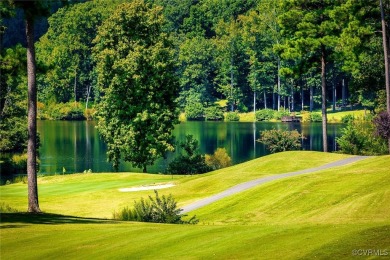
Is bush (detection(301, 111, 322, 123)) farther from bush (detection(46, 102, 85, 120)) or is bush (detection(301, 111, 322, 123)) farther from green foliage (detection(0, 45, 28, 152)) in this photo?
green foliage (detection(0, 45, 28, 152))

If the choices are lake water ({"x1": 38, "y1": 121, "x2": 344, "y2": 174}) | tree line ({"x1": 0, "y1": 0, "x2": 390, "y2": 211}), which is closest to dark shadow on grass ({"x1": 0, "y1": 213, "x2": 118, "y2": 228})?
tree line ({"x1": 0, "y1": 0, "x2": 390, "y2": 211})

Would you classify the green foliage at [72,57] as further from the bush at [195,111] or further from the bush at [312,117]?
the bush at [312,117]

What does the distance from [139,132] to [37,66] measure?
29085 mm

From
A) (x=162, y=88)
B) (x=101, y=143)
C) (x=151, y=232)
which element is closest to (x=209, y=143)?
(x=101, y=143)

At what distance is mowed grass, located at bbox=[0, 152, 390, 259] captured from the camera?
1482 centimetres

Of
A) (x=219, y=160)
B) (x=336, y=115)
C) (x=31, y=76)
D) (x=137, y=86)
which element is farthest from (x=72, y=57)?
(x=31, y=76)

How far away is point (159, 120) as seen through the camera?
2212 inches

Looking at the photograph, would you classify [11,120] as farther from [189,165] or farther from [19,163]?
[189,165]

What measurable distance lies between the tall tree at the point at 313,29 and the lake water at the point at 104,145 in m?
19.6

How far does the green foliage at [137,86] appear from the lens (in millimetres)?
56094

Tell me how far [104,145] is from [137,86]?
3333cm

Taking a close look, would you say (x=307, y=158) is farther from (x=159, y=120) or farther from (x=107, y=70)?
(x=107, y=70)

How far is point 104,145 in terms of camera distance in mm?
88750

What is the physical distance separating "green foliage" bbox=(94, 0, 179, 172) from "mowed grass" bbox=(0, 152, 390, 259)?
1336cm
